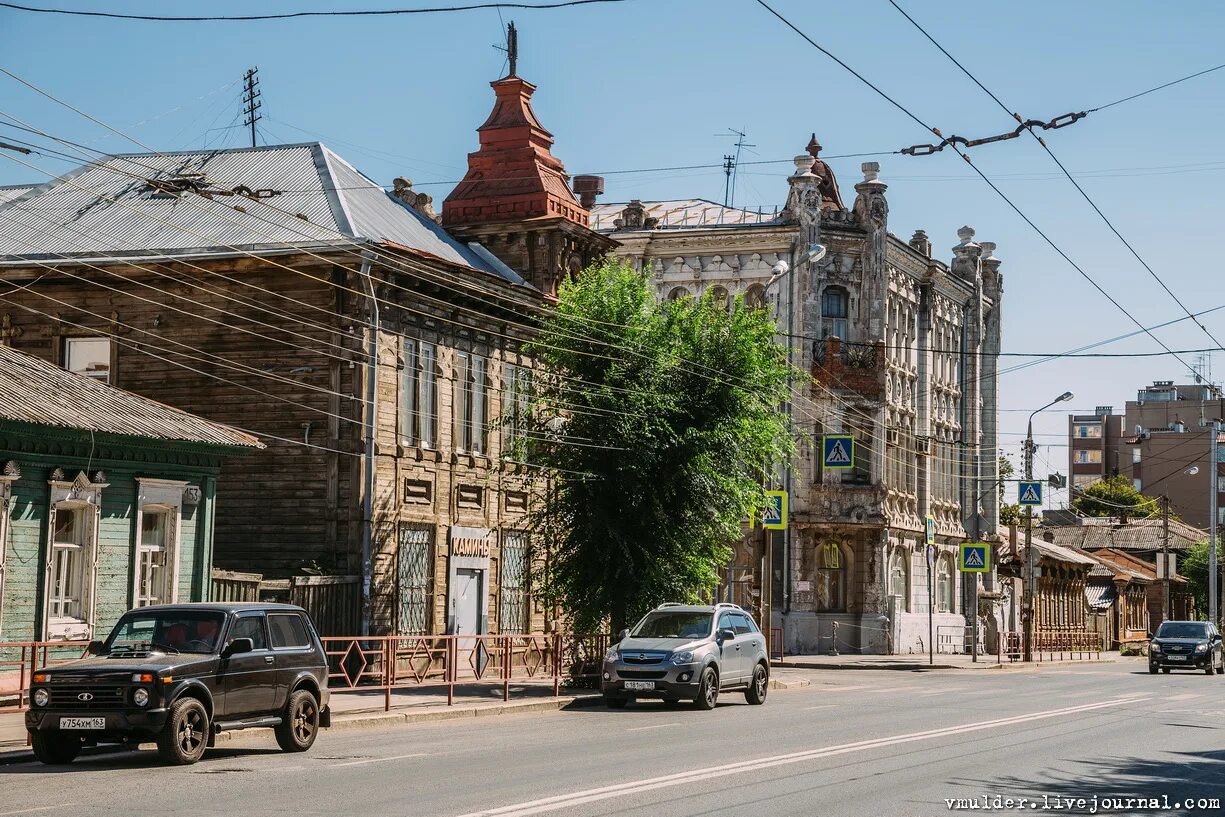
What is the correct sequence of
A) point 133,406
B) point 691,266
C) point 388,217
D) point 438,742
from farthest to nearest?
point 691,266
point 388,217
point 133,406
point 438,742

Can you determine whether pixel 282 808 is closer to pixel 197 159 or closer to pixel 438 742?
pixel 438 742

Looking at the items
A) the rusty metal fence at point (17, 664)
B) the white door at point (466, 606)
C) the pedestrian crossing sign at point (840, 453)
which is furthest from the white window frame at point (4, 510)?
the pedestrian crossing sign at point (840, 453)

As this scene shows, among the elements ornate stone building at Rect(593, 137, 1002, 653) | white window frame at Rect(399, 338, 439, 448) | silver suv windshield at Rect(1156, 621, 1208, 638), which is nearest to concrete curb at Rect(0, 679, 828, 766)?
white window frame at Rect(399, 338, 439, 448)

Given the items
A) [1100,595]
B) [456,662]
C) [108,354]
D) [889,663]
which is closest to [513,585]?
[456,662]

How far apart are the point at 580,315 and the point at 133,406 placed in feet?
28.4

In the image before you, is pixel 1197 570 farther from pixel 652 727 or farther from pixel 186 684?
pixel 186 684

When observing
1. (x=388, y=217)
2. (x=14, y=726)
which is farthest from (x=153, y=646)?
(x=388, y=217)

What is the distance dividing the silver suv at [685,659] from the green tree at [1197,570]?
224 feet

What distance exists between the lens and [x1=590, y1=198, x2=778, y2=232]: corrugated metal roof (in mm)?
55406

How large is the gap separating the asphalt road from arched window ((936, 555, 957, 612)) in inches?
1369

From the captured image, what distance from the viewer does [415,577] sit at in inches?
1261

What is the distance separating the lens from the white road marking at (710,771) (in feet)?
39.1

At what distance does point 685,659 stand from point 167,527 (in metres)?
8.55

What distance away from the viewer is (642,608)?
30.1m
